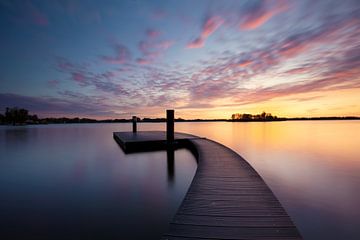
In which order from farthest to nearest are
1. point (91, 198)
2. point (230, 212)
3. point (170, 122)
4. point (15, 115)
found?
point (15, 115) < point (170, 122) < point (91, 198) < point (230, 212)

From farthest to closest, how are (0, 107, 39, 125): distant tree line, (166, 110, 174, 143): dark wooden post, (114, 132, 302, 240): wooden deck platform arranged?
(0, 107, 39, 125): distant tree line → (166, 110, 174, 143): dark wooden post → (114, 132, 302, 240): wooden deck platform

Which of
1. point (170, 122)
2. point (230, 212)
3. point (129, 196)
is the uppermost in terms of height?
point (170, 122)

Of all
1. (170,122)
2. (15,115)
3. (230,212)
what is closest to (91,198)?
(230,212)

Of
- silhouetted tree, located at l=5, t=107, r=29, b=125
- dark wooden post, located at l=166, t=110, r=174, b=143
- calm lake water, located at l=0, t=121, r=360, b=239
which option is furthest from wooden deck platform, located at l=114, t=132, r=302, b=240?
silhouetted tree, located at l=5, t=107, r=29, b=125

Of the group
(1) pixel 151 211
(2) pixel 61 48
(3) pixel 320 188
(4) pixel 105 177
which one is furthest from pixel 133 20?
(3) pixel 320 188

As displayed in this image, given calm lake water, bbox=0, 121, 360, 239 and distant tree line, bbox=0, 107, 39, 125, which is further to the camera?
distant tree line, bbox=0, 107, 39, 125

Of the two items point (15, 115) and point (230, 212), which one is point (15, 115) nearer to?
point (15, 115)

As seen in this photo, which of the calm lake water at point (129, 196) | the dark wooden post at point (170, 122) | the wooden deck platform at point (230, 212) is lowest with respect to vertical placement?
the calm lake water at point (129, 196)

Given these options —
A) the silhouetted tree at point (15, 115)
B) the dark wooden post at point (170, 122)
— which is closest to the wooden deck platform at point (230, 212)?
the dark wooden post at point (170, 122)

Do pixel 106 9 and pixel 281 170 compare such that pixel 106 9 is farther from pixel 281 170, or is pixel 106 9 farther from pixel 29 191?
pixel 281 170

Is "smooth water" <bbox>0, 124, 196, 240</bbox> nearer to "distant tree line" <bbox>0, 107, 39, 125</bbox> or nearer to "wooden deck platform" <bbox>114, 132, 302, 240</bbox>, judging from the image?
"wooden deck platform" <bbox>114, 132, 302, 240</bbox>

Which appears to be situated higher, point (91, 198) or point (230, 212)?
point (230, 212)

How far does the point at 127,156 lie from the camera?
12812 mm

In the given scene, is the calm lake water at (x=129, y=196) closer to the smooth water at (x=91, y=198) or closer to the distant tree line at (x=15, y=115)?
the smooth water at (x=91, y=198)
